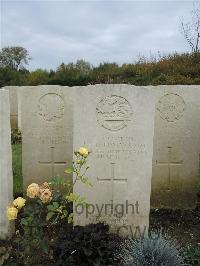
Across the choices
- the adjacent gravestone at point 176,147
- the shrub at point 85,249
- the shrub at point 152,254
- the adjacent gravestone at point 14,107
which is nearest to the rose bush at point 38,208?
the shrub at point 85,249

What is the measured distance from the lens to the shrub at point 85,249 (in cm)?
392

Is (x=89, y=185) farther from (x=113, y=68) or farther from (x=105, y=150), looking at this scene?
(x=113, y=68)

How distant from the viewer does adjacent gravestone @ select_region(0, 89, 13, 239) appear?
4.34m

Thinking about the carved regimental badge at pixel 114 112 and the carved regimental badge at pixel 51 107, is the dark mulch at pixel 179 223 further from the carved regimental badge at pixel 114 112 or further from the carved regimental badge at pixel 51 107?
the carved regimental badge at pixel 51 107

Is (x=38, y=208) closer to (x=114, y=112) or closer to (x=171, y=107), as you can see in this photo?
(x=114, y=112)

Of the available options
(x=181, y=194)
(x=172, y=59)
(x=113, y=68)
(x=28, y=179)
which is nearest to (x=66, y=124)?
(x=28, y=179)

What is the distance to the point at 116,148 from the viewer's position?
4.39 metres

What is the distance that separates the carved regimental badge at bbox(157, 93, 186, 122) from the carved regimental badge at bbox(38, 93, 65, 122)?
4.34 ft

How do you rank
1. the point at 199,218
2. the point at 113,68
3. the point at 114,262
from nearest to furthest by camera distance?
the point at 114,262 → the point at 199,218 → the point at 113,68

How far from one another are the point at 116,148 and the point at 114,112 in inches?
14.7

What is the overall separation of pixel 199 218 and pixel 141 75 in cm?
1327

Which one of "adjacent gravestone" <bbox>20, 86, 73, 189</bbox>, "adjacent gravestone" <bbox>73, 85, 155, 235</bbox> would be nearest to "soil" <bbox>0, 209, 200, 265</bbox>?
"adjacent gravestone" <bbox>73, 85, 155, 235</bbox>

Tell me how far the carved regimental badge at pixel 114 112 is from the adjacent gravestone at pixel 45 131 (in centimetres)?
141

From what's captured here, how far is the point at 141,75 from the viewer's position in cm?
1830
